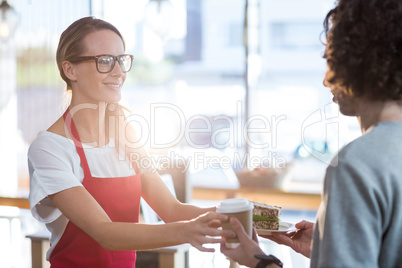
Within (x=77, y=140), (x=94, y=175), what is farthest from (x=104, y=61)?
(x=94, y=175)

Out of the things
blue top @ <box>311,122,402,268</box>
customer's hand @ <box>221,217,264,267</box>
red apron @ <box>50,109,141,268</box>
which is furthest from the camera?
red apron @ <box>50,109,141,268</box>

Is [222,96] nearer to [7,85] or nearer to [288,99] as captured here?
[288,99]

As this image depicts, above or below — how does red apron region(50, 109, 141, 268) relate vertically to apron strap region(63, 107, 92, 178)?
below

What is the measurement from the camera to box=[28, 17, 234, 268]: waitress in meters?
1.39

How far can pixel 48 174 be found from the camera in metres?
1.44

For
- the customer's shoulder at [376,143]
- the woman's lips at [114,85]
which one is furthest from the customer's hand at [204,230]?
the woman's lips at [114,85]

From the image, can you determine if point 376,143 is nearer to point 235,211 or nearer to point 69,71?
point 235,211

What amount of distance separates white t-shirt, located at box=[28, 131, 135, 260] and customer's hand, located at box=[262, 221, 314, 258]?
24.2 inches

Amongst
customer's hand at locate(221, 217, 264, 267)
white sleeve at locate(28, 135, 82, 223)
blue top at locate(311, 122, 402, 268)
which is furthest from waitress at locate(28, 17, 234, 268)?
blue top at locate(311, 122, 402, 268)

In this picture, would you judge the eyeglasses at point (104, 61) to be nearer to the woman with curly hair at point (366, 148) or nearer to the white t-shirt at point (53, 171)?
the white t-shirt at point (53, 171)

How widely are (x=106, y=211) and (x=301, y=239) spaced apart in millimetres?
645

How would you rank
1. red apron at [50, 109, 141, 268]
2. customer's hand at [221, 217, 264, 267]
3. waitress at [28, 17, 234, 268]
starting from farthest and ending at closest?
1. red apron at [50, 109, 141, 268]
2. waitress at [28, 17, 234, 268]
3. customer's hand at [221, 217, 264, 267]

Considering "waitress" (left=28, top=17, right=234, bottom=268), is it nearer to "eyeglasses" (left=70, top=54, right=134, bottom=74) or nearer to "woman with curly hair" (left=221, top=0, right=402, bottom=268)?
"eyeglasses" (left=70, top=54, right=134, bottom=74)

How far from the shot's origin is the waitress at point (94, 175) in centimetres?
139
